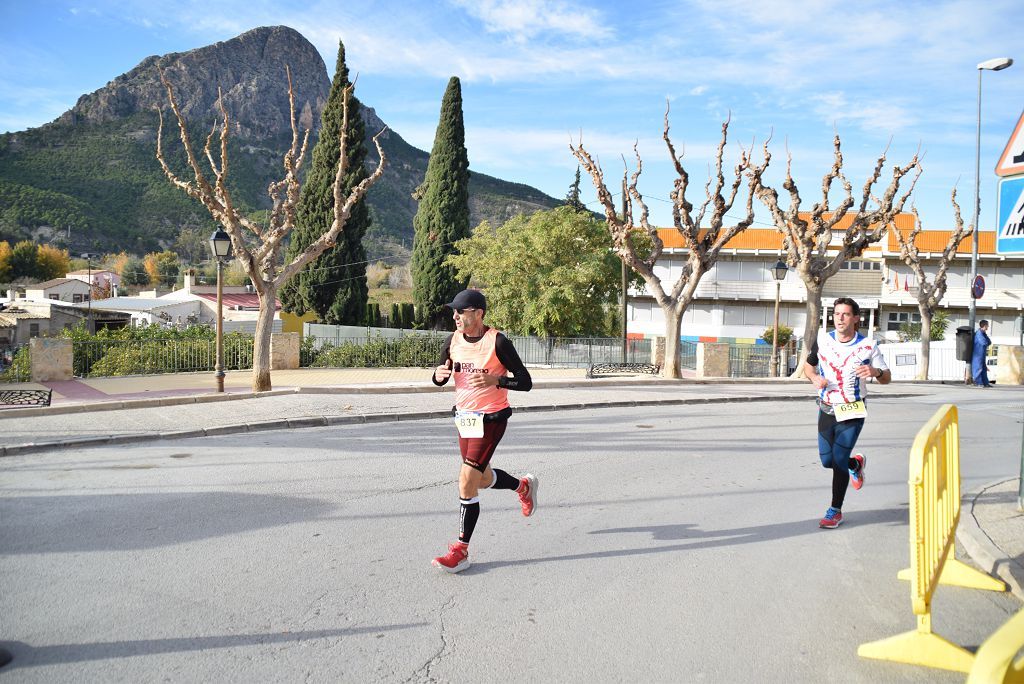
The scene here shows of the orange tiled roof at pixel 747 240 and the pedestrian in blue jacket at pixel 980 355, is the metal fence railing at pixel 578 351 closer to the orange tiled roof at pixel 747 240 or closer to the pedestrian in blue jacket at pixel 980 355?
the pedestrian in blue jacket at pixel 980 355

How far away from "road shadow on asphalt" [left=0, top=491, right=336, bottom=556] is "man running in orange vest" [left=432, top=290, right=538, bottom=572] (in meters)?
1.93

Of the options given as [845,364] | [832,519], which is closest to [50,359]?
[832,519]

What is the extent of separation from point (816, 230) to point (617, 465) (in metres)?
18.9

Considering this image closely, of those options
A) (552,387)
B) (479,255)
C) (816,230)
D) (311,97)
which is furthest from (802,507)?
(311,97)

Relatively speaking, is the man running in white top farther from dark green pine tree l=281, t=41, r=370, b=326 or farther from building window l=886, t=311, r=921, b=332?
building window l=886, t=311, r=921, b=332

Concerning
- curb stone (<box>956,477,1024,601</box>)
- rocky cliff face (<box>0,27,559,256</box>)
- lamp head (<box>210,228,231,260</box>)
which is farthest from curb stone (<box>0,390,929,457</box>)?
rocky cliff face (<box>0,27,559,256</box>)

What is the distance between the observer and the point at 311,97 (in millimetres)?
170375

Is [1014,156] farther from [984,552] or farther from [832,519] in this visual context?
[832,519]

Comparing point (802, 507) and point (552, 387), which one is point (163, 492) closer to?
point (802, 507)

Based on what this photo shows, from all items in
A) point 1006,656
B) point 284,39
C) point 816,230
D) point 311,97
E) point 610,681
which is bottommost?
point 610,681

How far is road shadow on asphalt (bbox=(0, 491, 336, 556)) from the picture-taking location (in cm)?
617

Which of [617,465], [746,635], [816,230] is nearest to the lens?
[746,635]

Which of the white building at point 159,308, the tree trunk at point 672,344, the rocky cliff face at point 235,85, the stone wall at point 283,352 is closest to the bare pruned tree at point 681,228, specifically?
the tree trunk at point 672,344

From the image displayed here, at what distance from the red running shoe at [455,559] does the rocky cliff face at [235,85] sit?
10650 cm
